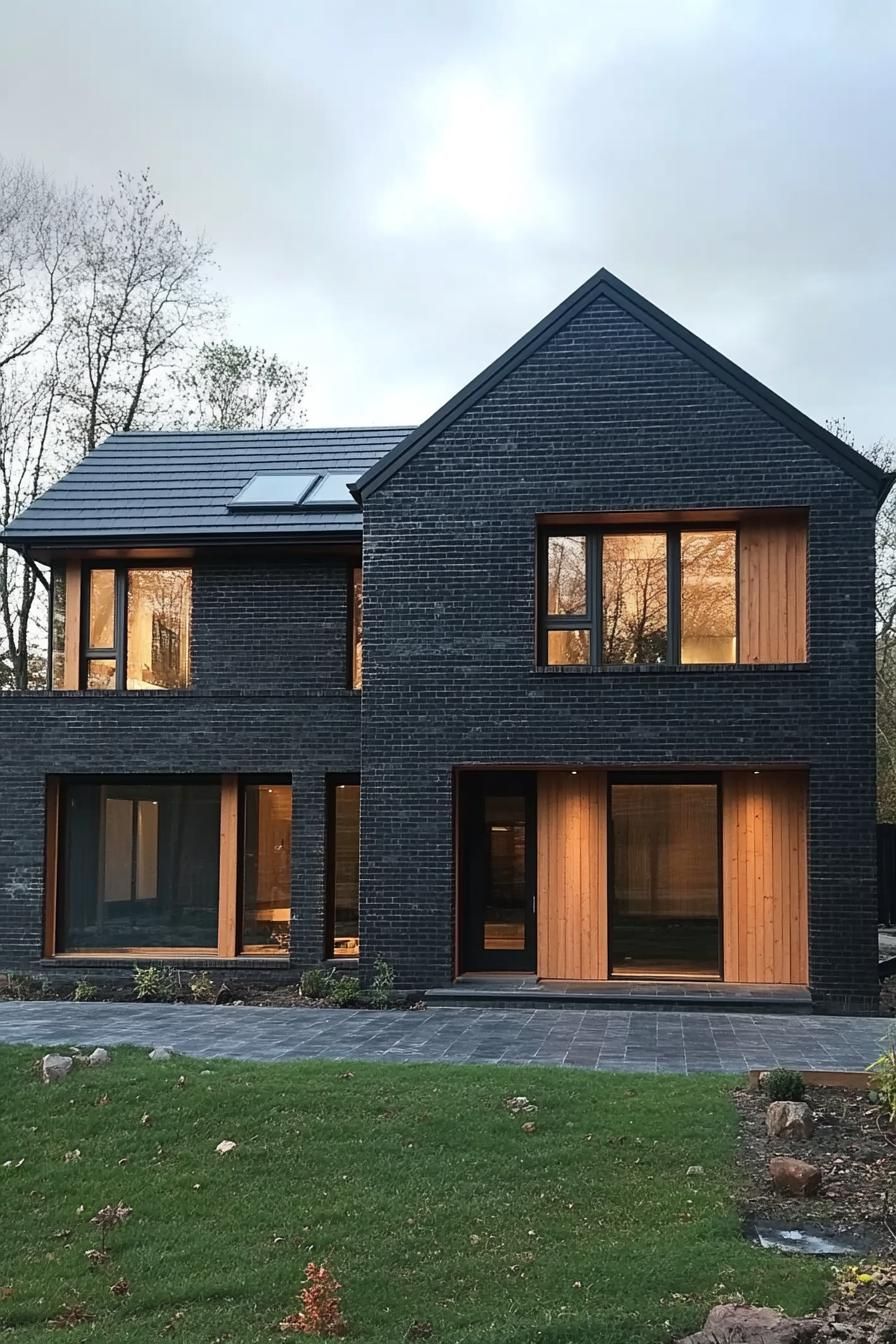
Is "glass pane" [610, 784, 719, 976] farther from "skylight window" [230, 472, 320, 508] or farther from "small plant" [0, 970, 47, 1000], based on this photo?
"small plant" [0, 970, 47, 1000]

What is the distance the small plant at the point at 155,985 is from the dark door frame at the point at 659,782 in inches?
194

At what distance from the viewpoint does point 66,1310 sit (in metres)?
5.23

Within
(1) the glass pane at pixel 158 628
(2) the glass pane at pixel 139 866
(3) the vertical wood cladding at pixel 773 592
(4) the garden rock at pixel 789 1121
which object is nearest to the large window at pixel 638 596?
(3) the vertical wood cladding at pixel 773 592

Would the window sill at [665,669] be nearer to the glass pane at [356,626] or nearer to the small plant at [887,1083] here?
the glass pane at [356,626]

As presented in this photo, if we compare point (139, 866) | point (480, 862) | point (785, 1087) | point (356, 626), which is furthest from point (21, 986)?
point (785, 1087)

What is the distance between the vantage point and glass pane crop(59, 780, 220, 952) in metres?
14.8

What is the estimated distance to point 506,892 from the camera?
44.6 feet

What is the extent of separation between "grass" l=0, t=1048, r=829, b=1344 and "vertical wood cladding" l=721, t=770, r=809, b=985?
4710 mm

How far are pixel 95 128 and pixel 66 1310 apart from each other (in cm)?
1727

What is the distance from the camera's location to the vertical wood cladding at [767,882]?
509 inches

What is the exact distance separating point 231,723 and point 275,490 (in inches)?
126

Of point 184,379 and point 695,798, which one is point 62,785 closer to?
Answer: point 695,798

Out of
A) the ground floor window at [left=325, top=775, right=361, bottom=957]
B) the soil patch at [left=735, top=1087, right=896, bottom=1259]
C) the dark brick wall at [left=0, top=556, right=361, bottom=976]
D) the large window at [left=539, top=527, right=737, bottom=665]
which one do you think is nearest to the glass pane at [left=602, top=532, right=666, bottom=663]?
the large window at [left=539, top=527, right=737, bottom=665]

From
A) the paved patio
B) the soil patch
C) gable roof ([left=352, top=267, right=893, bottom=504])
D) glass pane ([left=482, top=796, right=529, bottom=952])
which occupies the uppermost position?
gable roof ([left=352, top=267, right=893, bottom=504])
